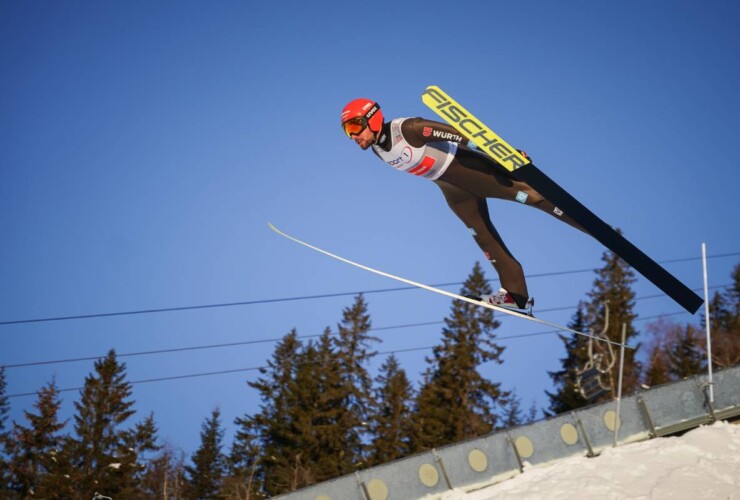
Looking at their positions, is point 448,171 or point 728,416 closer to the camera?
point 448,171

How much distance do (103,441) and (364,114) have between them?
1218 inches

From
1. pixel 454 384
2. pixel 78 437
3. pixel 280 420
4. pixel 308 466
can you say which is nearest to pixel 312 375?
pixel 280 420

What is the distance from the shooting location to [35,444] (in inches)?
1233

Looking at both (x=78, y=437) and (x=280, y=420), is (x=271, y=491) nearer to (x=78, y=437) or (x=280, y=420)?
(x=280, y=420)

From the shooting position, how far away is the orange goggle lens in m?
5.75

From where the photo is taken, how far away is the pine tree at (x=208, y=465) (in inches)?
1592

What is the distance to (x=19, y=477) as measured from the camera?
3056cm

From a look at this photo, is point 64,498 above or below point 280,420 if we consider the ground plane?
below

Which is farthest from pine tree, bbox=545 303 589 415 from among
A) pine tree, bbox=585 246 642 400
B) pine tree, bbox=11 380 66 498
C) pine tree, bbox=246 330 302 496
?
pine tree, bbox=11 380 66 498

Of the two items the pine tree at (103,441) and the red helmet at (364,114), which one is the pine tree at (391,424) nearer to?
the pine tree at (103,441)

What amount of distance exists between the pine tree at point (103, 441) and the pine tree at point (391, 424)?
12558 millimetres

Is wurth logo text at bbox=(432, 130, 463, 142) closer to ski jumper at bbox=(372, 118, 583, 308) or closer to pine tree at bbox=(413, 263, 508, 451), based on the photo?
ski jumper at bbox=(372, 118, 583, 308)

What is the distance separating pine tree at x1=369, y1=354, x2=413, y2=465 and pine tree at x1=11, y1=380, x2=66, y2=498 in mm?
16712

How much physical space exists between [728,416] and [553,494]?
5.32 m
